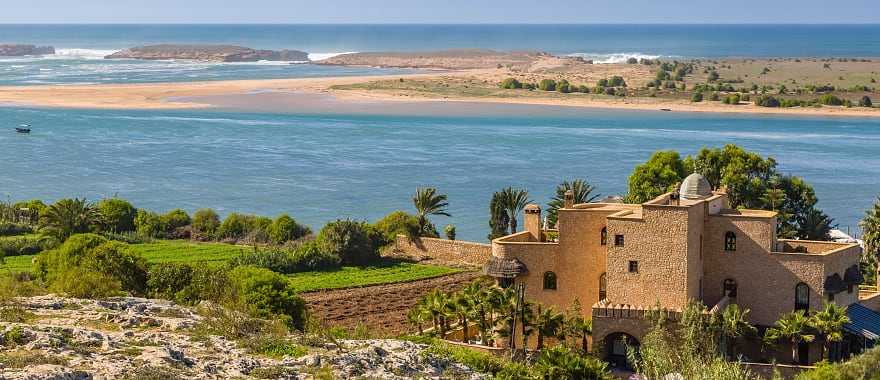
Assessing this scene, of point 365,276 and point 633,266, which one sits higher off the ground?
point 633,266

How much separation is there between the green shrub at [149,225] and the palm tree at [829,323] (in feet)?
111

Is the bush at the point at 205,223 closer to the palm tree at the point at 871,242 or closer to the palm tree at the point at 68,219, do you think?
the palm tree at the point at 68,219

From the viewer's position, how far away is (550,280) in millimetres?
36594

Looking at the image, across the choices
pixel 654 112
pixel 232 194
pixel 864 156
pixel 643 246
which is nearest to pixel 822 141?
pixel 864 156

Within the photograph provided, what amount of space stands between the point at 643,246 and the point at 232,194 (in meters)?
41.6

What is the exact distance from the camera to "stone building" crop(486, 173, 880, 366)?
33.8 meters

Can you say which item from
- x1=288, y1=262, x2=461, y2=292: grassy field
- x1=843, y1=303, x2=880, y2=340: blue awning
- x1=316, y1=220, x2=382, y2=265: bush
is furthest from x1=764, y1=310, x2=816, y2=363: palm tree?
x1=316, y1=220, x2=382, y2=265: bush

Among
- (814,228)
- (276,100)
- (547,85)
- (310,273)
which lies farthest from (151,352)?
(547,85)

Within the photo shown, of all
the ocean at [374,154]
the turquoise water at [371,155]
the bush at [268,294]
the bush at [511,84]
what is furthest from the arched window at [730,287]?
the bush at [511,84]

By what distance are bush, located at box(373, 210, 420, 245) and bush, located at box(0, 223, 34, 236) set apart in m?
15.8

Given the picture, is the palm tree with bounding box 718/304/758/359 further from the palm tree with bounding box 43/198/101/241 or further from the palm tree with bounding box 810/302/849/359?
the palm tree with bounding box 43/198/101/241

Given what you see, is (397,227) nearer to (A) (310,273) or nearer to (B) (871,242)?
(A) (310,273)

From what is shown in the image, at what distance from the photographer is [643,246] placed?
112 ft

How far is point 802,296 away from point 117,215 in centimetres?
3426
